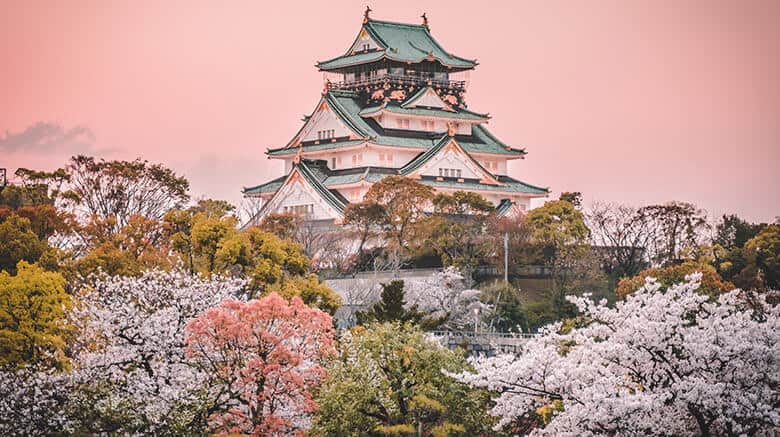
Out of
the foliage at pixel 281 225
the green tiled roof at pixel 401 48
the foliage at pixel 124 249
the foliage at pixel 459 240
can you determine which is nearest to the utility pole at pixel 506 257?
the foliage at pixel 459 240

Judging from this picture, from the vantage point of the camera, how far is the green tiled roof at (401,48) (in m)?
89.4

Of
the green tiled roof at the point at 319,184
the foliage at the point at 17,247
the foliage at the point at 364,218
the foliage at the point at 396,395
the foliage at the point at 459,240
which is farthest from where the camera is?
the green tiled roof at the point at 319,184

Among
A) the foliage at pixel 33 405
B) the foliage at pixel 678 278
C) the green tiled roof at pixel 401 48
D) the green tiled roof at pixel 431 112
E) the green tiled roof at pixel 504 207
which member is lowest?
the foliage at pixel 33 405

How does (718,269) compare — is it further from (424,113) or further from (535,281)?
(424,113)

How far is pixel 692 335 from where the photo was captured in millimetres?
27266

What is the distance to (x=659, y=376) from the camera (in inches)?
1104

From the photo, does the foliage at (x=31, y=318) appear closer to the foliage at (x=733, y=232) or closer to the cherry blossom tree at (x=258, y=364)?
the cherry blossom tree at (x=258, y=364)

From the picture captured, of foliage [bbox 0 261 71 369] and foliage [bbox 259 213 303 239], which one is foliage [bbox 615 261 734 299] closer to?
foliage [bbox 259 213 303 239]

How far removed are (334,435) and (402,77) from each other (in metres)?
58.3

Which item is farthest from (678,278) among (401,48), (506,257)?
(401,48)

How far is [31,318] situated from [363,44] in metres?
53.0

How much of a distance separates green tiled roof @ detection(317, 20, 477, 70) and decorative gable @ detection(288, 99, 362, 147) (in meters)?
4.41

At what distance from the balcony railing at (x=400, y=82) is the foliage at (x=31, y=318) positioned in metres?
48.3

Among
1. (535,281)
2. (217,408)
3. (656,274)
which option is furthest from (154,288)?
(535,281)
